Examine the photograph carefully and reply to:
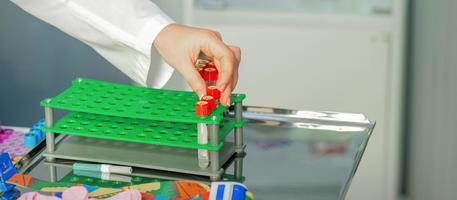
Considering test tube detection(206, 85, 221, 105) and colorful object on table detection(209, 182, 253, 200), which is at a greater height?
test tube detection(206, 85, 221, 105)

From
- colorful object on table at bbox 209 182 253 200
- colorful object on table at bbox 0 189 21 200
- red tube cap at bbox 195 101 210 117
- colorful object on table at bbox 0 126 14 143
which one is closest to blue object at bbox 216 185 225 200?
colorful object on table at bbox 209 182 253 200

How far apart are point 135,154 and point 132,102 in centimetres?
7

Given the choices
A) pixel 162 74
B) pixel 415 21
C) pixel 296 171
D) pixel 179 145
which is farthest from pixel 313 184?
pixel 415 21

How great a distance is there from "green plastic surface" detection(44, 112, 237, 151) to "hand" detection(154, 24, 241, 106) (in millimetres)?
56

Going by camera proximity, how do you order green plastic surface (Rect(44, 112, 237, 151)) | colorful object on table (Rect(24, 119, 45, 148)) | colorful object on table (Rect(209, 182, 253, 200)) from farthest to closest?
colorful object on table (Rect(24, 119, 45, 148)) < green plastic surface (Rect(44, 112, 237, 151)) < colorful object on table (Rect(209, 182, 253, 200))

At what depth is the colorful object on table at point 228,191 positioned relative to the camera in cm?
94

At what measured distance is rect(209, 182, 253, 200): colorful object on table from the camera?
939 mm

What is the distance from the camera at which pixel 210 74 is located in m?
1.07

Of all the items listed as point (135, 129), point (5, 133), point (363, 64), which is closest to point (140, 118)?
point (135, 129)

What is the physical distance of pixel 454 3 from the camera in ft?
6.82

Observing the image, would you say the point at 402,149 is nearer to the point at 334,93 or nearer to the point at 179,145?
the point at 334,93

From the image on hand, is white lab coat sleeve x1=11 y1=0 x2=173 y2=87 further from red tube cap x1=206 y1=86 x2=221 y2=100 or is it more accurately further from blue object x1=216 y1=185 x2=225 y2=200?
blue object x1=216 y1=185 x2=225 y2=200

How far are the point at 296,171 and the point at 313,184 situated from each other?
0.19 feet

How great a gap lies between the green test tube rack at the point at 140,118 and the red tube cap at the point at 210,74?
0.04m
